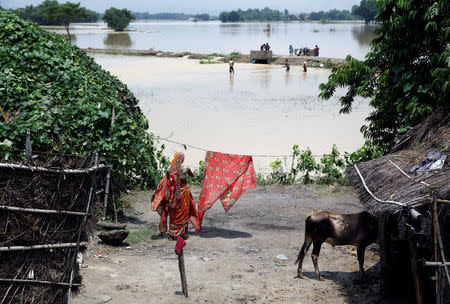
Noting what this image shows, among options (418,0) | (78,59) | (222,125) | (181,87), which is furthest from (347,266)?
(181,87)

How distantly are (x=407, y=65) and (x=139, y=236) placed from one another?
6142mm

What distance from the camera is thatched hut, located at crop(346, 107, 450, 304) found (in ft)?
17.1

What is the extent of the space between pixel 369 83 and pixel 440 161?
5014 mm

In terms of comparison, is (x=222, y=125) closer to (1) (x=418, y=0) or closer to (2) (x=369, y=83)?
(2) (x=369, y=83)

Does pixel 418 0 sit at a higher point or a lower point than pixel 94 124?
higher

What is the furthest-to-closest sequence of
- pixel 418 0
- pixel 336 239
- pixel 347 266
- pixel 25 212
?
pixel 418 0
pixel 347 266
pixel 336 239
pixel 25 212

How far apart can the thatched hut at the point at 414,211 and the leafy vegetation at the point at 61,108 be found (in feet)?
16.0

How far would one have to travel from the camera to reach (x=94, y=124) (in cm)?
998

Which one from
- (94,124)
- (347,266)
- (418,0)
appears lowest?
(347,266)

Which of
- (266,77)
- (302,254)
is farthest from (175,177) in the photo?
(266,77)

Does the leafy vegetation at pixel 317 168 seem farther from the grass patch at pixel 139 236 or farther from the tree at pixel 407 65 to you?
the grass patch at pixel 139 236

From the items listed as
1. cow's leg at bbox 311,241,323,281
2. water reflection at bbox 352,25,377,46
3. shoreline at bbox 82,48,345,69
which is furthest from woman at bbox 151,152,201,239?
water reflection at bbox 352,25,377,46

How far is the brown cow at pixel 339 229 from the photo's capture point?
7.25 m

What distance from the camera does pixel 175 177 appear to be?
8211mm
